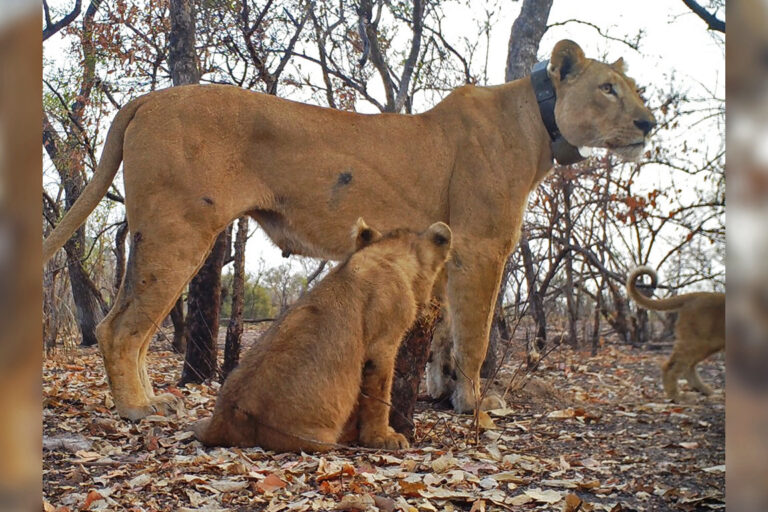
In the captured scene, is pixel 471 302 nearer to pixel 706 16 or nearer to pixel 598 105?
pixel 598 105

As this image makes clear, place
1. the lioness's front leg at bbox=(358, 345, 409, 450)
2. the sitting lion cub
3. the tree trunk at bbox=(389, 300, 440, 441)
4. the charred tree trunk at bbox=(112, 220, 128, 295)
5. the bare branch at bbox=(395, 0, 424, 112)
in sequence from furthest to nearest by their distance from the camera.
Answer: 1. the bare branch at bbox=(395, 0, 424, 112)
2. the charred tree trunk at bbox=(112, 220, 128, 295)
3. the tree trunk at bbox=(389, 300, 440, 441)
4. the lioness's front leg at bbox=(358, 345, 409, 450)
5. the sitting lion cub

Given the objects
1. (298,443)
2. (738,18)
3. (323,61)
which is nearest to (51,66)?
(323,61)

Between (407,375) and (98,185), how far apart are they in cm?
168

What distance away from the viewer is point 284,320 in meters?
2.80

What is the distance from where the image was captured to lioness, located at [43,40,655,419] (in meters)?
3.20

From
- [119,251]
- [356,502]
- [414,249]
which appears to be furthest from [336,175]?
[356,502]

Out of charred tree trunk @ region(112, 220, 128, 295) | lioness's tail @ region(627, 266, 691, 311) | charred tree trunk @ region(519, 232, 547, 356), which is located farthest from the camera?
charred tree trunk @ region(519, 232, 547, 356)

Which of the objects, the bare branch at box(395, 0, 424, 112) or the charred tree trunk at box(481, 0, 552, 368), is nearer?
the charred tree trunk at box(481, 0, 552, 368)

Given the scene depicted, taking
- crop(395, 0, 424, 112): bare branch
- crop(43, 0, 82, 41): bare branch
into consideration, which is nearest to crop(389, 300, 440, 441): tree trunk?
crop(395, 0, 424, 112): bare branch

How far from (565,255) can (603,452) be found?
5.90 feet

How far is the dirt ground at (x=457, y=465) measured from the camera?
192cm

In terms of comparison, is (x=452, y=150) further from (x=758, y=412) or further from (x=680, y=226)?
(x=758, y=412)

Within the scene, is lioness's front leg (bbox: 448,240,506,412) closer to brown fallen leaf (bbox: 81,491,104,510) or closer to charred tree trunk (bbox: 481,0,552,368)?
charred tree trunk (bbox: 481,0,552,368)

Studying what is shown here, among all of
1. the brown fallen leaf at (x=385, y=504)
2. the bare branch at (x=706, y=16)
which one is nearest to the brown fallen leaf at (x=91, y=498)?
the brown fallen leaf at (x=385, y=504)
